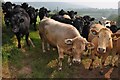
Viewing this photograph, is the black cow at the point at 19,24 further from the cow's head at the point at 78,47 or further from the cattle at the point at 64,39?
the cow's head at the point at 78,47

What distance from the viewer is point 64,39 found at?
12.0 m

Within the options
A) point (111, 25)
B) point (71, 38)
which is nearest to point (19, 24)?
point (71, 38)

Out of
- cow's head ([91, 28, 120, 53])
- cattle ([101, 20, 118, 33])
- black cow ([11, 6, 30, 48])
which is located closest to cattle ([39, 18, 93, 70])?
cow's head ([91, 28, 120, 53])

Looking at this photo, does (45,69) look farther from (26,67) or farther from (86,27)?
(86,27)

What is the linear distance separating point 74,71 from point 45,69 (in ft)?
4.14

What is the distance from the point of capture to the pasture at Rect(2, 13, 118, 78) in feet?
39.3

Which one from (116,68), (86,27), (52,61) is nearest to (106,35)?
(116,68)

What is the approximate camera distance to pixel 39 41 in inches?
618

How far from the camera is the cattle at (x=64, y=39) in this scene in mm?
10961

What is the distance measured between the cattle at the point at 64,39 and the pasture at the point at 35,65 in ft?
1.46

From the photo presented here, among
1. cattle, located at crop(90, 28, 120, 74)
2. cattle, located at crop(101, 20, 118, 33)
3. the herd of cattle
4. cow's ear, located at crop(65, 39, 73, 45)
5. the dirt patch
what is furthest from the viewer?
cattle, located at crop(101, 20, 118, 33)

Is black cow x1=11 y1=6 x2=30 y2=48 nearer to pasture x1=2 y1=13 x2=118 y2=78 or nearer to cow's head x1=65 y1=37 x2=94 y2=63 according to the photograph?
pasture x1=2 y1=13 x2=118 y2=78

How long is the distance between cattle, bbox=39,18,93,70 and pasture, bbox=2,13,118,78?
1.46 ft

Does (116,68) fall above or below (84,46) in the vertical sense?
below
